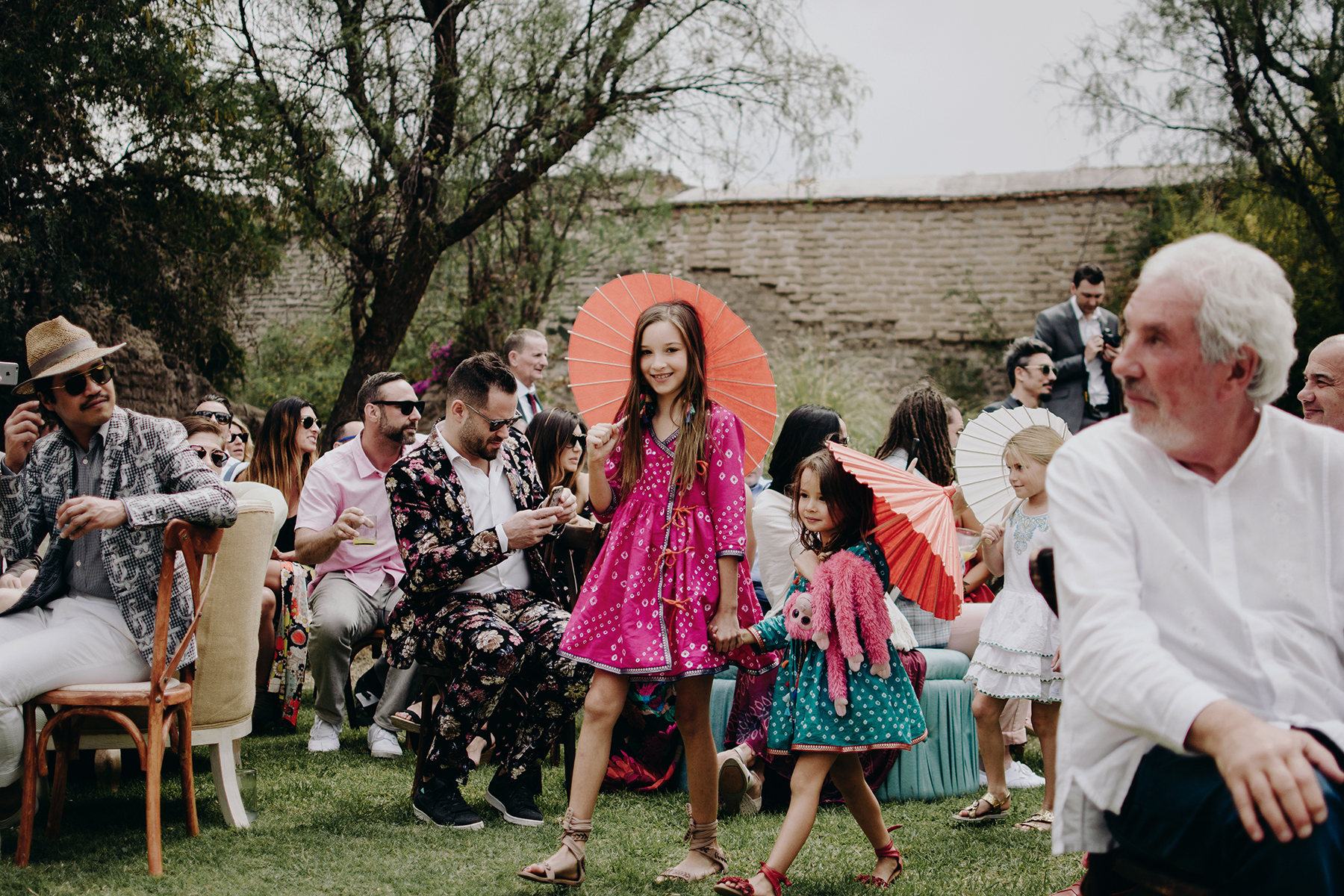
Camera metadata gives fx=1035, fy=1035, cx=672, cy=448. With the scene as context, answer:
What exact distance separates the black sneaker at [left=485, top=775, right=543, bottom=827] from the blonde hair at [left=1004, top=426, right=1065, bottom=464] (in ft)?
7.16

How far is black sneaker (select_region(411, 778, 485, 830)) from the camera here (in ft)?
12.0

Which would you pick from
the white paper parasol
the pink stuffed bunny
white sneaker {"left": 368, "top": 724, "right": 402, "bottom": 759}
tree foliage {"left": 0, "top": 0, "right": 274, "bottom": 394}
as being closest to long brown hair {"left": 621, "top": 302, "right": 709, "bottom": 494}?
the pink stuffed bunny

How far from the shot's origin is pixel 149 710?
10.7ft

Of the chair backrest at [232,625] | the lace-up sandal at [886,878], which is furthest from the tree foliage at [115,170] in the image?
the lace-up sandal at [886,878]

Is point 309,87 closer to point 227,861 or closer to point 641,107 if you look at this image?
point 641,107

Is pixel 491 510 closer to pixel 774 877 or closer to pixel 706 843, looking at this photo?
pixel 706 843

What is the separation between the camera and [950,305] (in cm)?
1355

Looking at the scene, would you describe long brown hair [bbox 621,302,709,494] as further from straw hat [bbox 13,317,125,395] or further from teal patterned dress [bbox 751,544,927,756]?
straw hat [bbox 13,317,125,395]

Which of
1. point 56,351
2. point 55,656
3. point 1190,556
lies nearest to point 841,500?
point 1190,556

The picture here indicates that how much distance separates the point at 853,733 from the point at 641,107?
697 centimetres

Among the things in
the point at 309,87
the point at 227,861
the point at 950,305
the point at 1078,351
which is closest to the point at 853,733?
the point at 227,861

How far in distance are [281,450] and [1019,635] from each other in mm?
4128

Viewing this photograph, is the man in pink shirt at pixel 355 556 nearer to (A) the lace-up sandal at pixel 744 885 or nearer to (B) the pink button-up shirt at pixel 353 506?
(B) the pink button-up shirt at pixel 353 506

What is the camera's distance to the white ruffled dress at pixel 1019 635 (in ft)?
12.1
